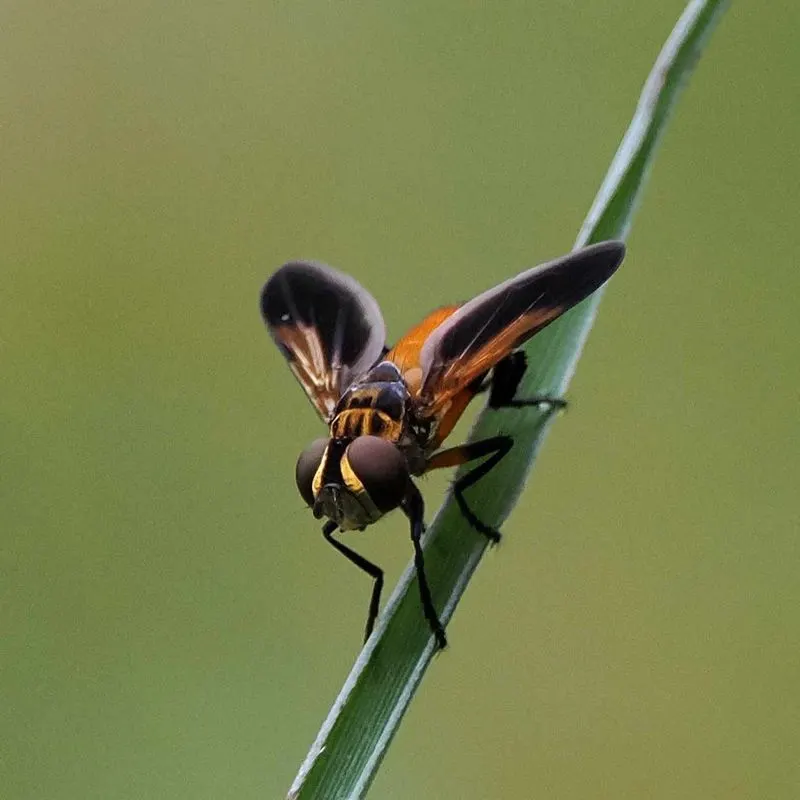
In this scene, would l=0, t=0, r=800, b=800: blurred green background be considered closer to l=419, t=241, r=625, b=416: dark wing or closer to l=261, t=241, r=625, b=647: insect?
l=261, t=241, r=625, b=647: insect

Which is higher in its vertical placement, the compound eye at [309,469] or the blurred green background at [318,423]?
the blurred green background at [318,423]

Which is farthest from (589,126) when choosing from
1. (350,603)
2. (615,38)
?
(350,603)

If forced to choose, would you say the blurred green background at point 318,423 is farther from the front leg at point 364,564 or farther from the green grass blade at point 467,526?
the green grass blade at point 467,526

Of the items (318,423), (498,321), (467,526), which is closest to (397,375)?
(498,321)

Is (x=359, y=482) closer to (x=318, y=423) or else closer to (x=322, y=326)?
(x=322, y=326)

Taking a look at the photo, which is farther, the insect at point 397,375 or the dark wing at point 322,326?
the dark wing at point 322,326

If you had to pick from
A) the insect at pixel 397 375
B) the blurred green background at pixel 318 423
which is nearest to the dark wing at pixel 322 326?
the insect at pixel 397 375

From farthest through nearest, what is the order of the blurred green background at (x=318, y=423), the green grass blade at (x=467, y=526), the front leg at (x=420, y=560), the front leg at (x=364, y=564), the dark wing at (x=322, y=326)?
the blurred green background at (x=318, y=423), the dark wing at (x=322, y=326), the front leg at (x=364, y=564), the front leg at (x=420, y=560), the green grass blade at (x=467, y=526)
